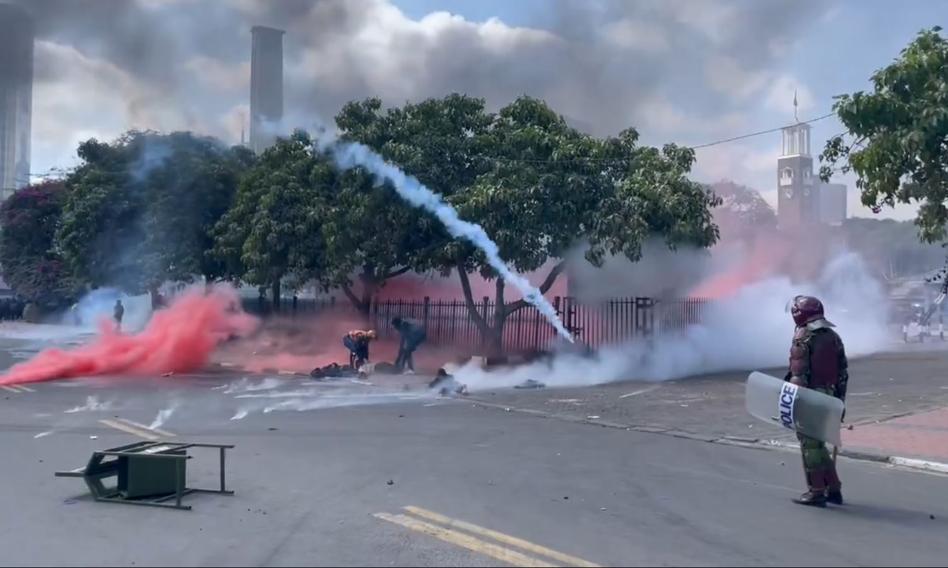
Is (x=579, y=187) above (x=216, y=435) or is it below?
above

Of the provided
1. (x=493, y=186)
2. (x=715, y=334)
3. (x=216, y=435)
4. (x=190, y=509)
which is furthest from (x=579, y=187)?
(x=190, y=509)

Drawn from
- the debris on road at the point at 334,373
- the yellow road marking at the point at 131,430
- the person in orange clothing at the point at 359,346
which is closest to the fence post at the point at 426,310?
the person in orange clothing at the point at 359,346

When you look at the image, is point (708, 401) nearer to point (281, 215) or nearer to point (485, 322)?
point (485, 322)

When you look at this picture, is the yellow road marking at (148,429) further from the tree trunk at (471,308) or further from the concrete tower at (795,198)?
the concrete tower at (795,198)

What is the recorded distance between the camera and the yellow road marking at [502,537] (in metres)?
5.64

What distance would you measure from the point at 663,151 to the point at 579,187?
2.61 metres

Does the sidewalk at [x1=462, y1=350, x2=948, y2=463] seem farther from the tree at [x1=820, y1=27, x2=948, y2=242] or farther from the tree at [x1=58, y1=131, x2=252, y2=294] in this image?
the tree at [x1=58, y1=131, x2=252, y2=294]

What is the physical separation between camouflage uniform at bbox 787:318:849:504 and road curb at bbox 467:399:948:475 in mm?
2537

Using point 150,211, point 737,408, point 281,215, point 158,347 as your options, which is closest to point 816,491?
point 737,408

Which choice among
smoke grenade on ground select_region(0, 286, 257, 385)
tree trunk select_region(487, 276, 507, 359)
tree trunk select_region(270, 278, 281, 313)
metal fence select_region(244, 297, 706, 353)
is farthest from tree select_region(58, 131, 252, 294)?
tree trunk select_region(487, 276, 507, 359)

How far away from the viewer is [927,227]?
430 inches

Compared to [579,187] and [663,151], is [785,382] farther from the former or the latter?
[663,151]

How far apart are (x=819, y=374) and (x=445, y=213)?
44.4 ft

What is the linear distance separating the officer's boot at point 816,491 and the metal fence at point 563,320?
46.3 feet
